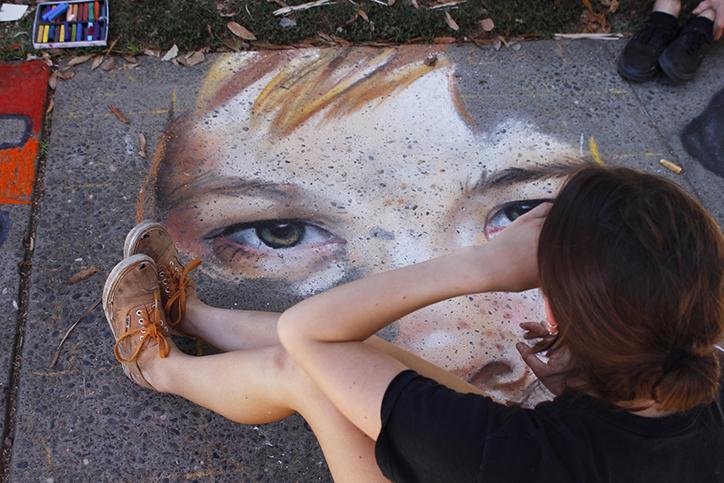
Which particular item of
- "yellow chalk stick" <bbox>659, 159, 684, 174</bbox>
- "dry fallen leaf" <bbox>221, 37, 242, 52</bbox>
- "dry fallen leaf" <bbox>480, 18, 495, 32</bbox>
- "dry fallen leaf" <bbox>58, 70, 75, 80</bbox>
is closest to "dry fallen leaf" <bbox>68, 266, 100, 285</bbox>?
"dry fallen leaf" <bbox>58, 70, 75, 80</bbox>

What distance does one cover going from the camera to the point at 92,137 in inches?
108

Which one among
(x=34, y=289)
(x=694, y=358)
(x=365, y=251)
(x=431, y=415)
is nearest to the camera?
(x=694, y=358)

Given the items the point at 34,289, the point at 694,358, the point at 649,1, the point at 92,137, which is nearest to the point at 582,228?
the point at 694,358

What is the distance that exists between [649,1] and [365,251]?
2.01 meters

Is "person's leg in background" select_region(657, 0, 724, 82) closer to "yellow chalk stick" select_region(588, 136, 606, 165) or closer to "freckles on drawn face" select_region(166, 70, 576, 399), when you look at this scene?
"yellow chalk stick" select_region(588, 136, 606, 165)

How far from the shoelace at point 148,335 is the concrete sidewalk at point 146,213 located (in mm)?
163

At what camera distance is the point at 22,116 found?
279 cm

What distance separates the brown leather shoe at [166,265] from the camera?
2.19m

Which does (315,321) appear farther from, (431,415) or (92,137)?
(92,137)

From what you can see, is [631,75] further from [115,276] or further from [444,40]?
[115,276]

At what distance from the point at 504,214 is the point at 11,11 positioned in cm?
238

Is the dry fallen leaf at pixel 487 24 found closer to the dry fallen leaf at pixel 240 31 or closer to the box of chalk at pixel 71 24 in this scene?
the dry fallen leaf at pixel 240 31

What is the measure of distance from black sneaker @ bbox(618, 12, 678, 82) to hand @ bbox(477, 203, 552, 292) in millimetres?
1863

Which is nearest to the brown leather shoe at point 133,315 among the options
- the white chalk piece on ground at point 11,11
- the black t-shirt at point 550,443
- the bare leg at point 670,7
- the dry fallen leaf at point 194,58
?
the black t-shirt at point 550,443
